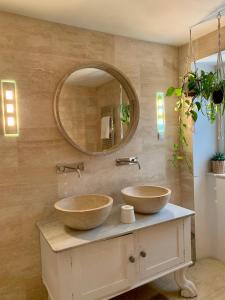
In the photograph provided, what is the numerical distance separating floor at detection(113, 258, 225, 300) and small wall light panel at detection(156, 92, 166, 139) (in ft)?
4.57

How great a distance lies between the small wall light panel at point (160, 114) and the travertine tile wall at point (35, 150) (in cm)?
52

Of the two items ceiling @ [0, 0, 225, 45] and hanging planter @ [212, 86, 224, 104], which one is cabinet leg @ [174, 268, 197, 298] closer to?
hanging planter @ [212, 86, 224, 104]

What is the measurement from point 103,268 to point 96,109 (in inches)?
49.3

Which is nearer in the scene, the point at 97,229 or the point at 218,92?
the point at 97,229

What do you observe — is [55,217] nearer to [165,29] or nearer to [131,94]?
[131,94]

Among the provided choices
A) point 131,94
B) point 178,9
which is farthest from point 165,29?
point 131,94

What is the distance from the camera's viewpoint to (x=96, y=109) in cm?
205

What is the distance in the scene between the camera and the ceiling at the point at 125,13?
5.38 feet

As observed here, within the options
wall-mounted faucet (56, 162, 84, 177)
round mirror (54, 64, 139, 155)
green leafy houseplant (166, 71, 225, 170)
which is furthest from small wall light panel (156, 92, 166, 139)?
wall-mounted faucet (56, 162, 84, 177)

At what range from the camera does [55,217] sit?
6.25 ft

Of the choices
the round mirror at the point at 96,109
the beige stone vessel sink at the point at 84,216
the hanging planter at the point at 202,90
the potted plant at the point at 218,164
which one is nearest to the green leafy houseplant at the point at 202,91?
the hanging planter at the point at 202,90

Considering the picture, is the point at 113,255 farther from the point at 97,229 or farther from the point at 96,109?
the point at 96,109

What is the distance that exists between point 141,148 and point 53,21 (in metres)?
1.34

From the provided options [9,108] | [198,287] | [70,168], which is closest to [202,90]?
[70,168]
